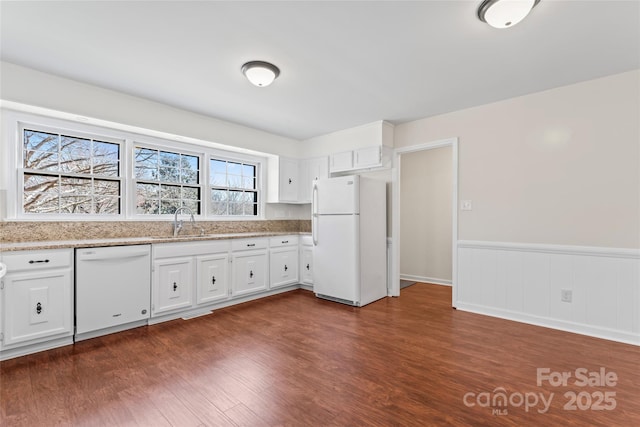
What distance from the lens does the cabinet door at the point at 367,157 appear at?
166 inches

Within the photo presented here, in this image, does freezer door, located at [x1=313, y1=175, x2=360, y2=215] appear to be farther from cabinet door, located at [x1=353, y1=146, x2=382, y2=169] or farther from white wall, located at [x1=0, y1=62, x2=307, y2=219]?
white wall, located at [x1=0, y1=62, x2=307, y2=219]

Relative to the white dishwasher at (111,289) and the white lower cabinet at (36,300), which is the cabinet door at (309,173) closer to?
the white dishwasher at (111,289)

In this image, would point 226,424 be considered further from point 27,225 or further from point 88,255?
point 27,225

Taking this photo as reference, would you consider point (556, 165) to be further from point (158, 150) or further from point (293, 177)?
point (158, 150)

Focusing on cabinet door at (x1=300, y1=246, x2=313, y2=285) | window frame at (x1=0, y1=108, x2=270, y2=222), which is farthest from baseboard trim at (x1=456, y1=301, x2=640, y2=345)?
window frame at (x1=0, y1=108, x2=270, y2=222)

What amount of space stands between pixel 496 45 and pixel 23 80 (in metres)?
4.02

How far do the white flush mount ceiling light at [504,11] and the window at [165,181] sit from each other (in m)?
3.69

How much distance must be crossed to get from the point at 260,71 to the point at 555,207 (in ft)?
10.6

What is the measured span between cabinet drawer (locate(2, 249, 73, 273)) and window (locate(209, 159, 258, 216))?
6.32 feet

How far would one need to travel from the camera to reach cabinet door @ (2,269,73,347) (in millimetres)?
2377

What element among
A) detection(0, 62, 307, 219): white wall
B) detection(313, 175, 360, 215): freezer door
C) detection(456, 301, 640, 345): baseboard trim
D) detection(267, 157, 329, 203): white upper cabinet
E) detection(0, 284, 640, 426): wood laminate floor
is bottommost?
detection(0, 284, 640, 426): wood laminate floor

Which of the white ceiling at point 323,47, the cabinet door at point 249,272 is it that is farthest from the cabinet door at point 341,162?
the cabinet door at point 249,272

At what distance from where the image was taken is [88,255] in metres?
2.74

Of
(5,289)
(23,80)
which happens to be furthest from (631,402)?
(23,80)
